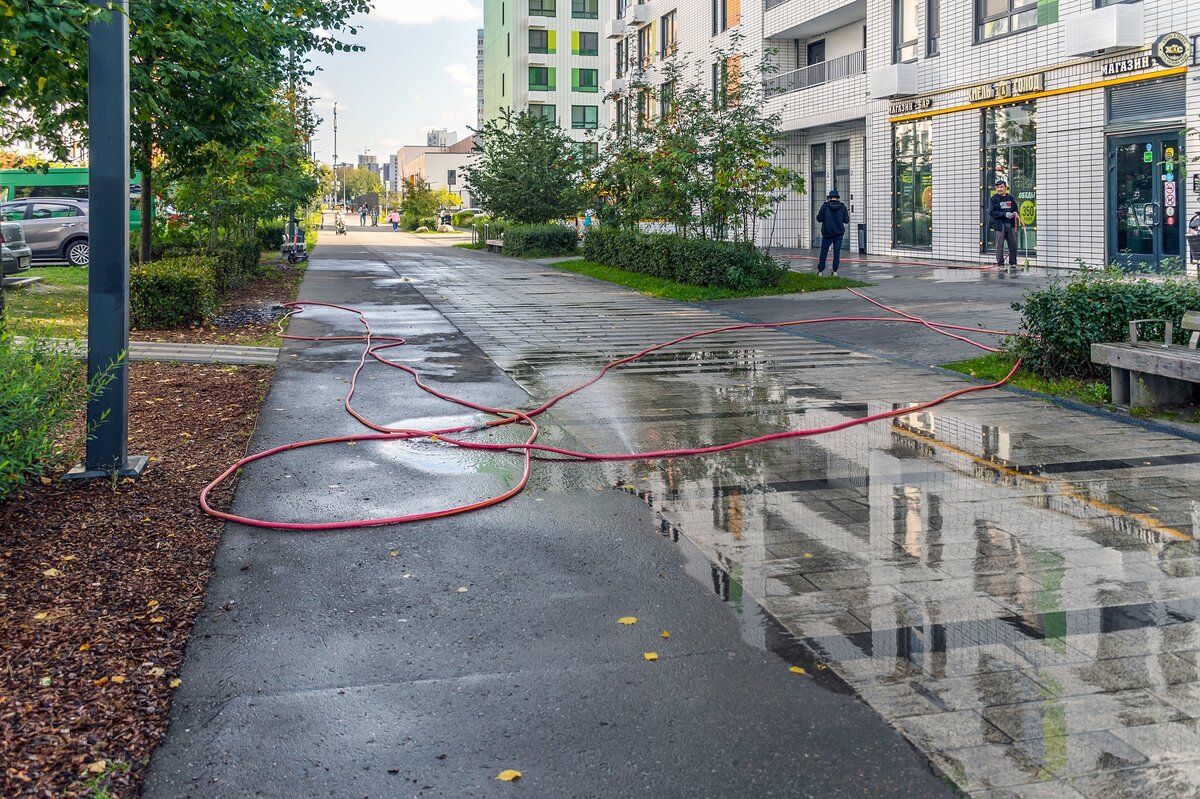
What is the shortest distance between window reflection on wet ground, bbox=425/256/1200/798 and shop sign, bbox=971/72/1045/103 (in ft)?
55.1

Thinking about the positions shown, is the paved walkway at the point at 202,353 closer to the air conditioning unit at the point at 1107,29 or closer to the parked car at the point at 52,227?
the air conditioning unit at the point at 1107,29

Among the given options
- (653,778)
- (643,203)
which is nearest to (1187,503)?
(653,778)

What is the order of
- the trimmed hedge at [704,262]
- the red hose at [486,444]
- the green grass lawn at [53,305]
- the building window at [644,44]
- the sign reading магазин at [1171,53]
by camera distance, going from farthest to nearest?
1. the building window at [644,44]
2. the sign reading магазин at [1171,53]
3. the trimmed hedge at [704,262]
4. the green grass lawn at [53,305]
5. the red hose at [486,444]

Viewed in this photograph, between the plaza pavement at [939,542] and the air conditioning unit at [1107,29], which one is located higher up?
the air conditioning unit at [1107,29]

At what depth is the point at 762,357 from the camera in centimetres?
1361

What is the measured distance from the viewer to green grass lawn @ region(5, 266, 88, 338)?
15141 millimetres

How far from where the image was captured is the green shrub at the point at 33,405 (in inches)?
243

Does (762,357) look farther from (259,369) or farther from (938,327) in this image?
(259,369)

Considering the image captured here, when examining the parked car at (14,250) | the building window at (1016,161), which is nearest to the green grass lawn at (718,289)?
the building window at (1016,161)

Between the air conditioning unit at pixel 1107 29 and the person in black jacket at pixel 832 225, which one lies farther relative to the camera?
the person in black jacket at pixel 832 225

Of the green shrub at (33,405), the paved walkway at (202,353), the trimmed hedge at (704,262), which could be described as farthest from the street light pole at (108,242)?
the trimmed hedge at (704,262)

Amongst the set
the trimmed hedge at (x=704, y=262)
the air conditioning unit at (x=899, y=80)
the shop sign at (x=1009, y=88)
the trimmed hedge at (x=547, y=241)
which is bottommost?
the trimmed hedge at (x=704, y=262)

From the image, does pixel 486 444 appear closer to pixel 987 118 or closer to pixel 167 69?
pixel 167 69

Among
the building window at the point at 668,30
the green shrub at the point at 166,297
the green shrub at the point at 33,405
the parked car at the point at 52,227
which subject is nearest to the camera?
the green shrub at the point at 33,405
